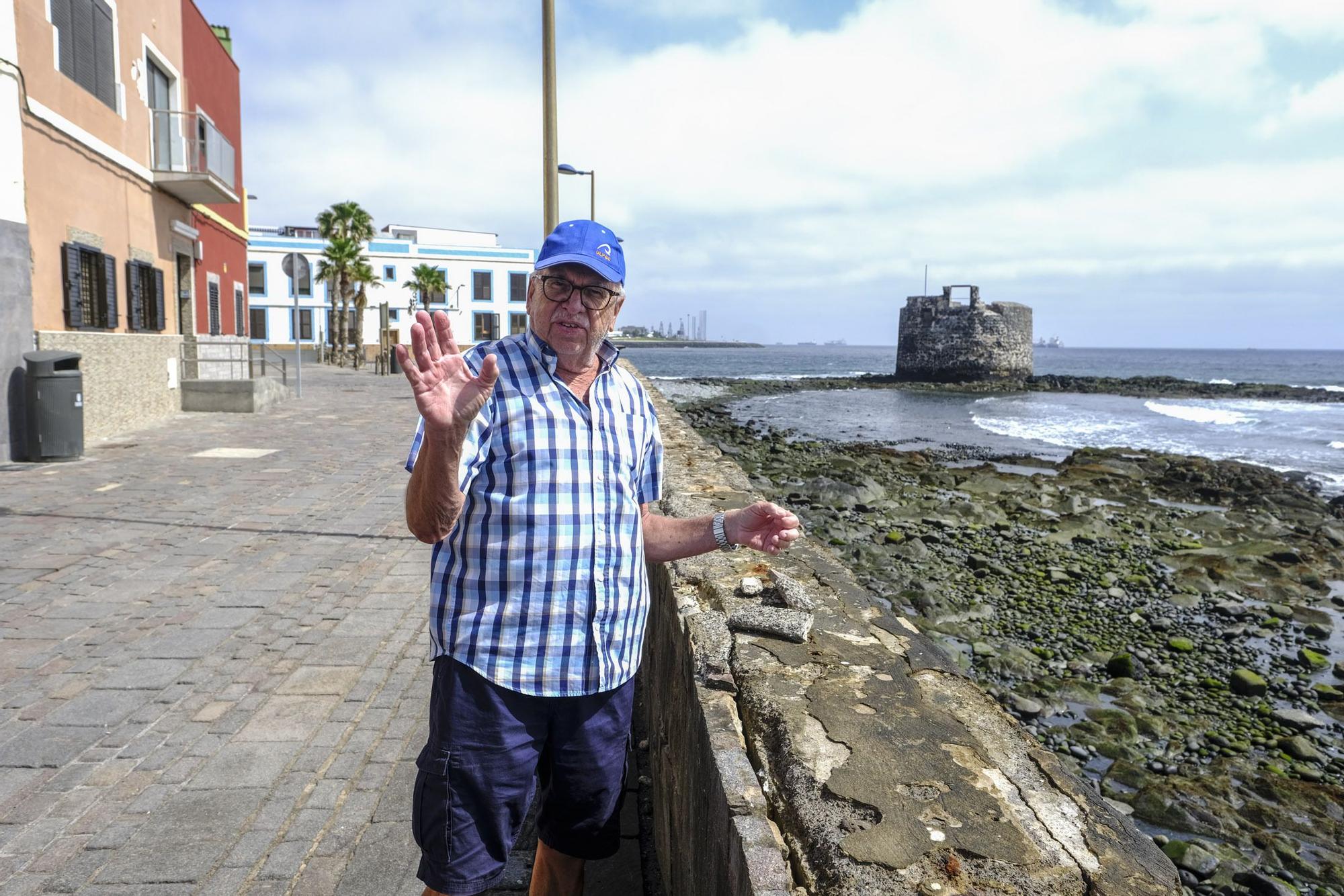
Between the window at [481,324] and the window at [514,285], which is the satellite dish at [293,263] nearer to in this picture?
the window at [481,324]

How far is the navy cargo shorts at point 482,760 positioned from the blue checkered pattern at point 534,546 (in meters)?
0.06

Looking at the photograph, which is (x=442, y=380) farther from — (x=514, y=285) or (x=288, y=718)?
(x=514, y=285)

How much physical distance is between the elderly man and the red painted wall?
1909 cm

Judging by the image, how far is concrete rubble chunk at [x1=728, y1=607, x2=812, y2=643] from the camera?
2.89 m

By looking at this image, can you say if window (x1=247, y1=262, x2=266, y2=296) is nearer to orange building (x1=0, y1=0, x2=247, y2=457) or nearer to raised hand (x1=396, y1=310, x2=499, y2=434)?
orange building (x1=0, y1=0, x2=247, y2=457)

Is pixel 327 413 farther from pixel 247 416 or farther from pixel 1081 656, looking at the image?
pixel 1081 656

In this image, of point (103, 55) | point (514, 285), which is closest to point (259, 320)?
point (514, 285)

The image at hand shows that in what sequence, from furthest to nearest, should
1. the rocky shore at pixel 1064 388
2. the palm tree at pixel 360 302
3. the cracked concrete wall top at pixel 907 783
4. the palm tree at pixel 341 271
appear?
1. the rocky shore at pixel 1064 388
2. the palm tree at pixel 360 302
3. the palm tree at pixel 341 271
4. the cracked concrete wall top at pixel 907 783

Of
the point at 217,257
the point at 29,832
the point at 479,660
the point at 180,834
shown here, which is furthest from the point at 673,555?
the point at 217,257

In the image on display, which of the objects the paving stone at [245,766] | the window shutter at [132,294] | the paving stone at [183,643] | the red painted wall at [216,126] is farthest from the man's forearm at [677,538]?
the red painted wall at [216,126]

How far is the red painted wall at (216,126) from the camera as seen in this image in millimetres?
17922

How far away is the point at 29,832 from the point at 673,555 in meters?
2.39

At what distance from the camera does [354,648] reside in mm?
4852

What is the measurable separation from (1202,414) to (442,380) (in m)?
44.2
